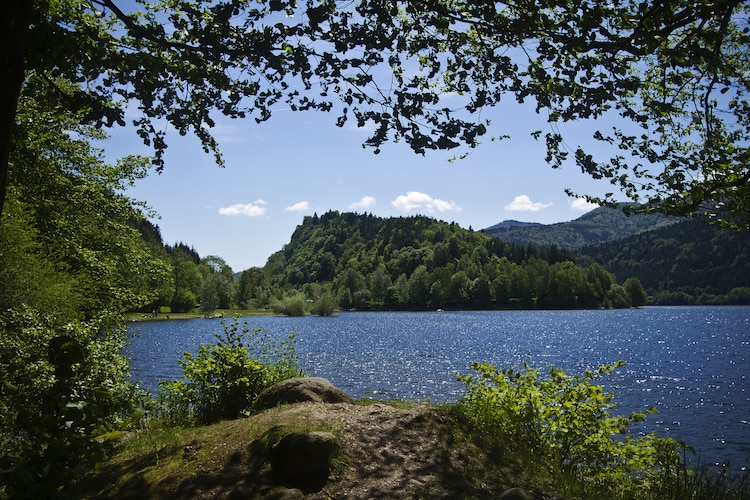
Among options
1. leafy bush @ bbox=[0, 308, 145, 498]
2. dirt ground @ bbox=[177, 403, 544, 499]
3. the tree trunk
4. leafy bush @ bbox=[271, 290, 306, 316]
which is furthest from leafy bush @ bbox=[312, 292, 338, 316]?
the tree trunk

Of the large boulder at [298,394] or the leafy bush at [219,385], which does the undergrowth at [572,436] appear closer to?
the large boulder at [298,394]

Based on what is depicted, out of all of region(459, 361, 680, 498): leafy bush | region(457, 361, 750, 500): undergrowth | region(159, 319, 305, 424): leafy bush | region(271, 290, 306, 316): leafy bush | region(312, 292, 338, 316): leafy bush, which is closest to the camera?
region(457, 361, 750, 500): undergrowth

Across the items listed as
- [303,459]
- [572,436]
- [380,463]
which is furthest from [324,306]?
[303,459]

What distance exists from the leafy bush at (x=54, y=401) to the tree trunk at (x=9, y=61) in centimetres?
165

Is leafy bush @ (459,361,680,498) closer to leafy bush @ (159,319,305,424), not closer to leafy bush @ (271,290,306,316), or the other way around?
leafy bush @ (159,319,305,424)

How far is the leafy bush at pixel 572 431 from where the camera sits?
859 centimetres

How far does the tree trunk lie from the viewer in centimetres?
368

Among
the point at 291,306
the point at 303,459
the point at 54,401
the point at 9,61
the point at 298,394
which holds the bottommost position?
the point at 291,306

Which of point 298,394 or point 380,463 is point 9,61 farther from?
point 298,394

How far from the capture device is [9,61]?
370cm

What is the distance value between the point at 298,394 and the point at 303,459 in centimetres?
362

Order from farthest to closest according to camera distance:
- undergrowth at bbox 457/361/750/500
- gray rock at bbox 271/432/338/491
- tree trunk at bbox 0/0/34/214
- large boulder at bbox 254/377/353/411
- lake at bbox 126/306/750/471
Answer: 1. lake at bbox 126/306/750/471
2. large boulder at bbox 254/377/353/411
3. undergrowth at bbox 457/361/750/500
4. gray rock at bbox 271/432/338/491
5. tree trunk at bbox 0/0/34/214

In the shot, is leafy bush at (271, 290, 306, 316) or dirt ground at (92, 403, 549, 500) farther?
leafy bush at (271, 290, 306, 316)

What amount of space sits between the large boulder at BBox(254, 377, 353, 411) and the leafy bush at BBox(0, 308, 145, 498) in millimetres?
2784
